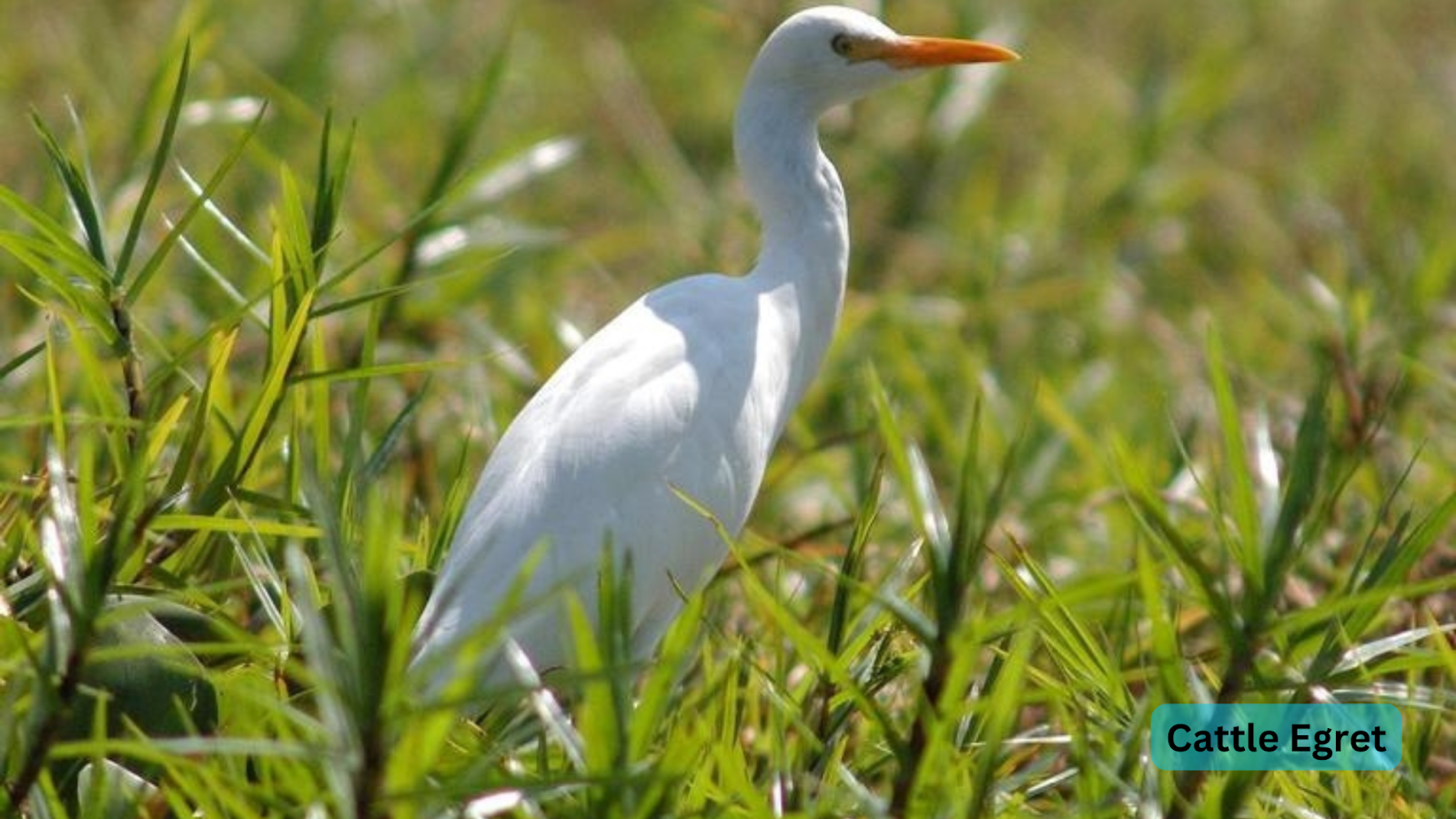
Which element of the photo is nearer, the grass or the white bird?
the grass

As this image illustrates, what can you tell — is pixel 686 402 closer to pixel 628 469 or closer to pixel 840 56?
pixel 628 469

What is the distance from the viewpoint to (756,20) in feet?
14.9

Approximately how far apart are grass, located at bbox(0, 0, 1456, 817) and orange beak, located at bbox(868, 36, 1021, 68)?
0.50m

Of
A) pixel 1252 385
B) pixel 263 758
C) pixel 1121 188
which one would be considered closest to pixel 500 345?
pixel 1252 385

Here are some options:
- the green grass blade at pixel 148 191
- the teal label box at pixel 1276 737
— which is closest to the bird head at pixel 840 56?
the green grass blade at pixel 148 191

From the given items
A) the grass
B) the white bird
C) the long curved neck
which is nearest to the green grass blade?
the grass

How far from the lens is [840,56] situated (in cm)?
255

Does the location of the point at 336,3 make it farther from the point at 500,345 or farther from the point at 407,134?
the point at 500,345

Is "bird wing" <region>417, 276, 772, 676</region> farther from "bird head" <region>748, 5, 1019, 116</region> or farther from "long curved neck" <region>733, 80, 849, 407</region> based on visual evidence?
"bird head" <region>748, 5, 1019, 116</region>

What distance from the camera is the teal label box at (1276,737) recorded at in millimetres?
1654

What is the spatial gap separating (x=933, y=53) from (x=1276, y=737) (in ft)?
3.73

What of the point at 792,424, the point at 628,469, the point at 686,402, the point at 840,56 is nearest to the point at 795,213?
the point at 840,56

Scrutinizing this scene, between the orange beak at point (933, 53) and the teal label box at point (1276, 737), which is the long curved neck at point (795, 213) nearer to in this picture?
the orange beak at point (933, 53)

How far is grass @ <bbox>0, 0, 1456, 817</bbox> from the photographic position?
157 centimetres
